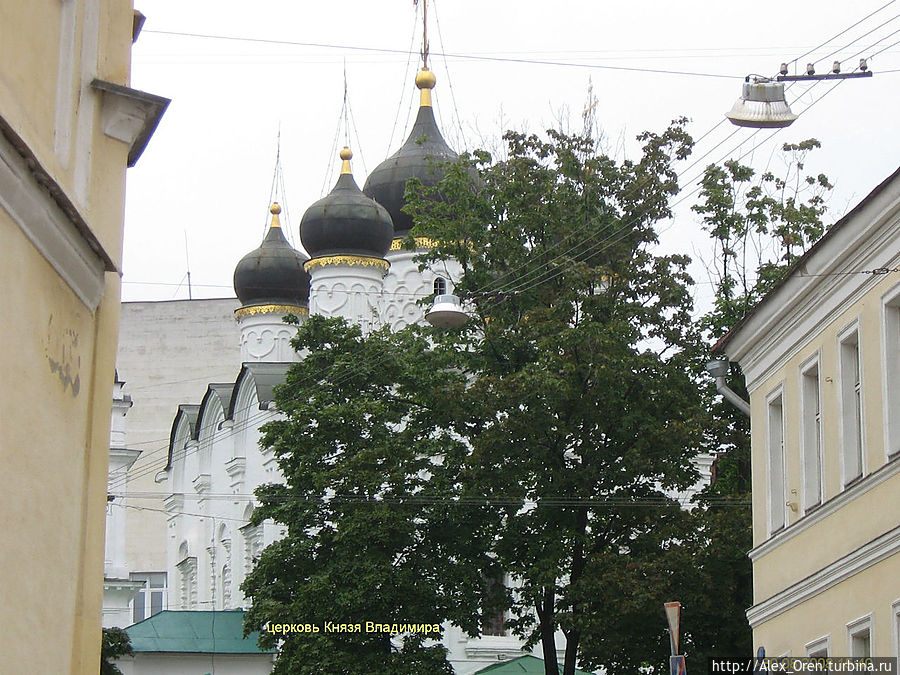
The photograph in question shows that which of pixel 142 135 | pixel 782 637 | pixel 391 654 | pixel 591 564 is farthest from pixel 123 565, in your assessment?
pixel 142 135

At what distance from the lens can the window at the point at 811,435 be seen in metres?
17.5

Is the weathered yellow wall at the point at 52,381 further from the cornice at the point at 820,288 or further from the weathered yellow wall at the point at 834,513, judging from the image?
the weathered yellow wall at the point at 834,513

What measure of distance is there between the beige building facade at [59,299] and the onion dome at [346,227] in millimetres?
34046

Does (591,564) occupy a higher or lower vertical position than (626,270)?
lower

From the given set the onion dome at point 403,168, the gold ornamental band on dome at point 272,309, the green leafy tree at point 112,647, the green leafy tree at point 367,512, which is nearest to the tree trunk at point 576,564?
the green leafy tree at point 367,512

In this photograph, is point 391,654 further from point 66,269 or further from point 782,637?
point 66,269

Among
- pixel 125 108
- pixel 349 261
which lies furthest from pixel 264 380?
pixel 125 108

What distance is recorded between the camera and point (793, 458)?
59.6 feet

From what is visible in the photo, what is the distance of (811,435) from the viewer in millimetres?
17688

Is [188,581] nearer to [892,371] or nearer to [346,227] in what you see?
[346,227]

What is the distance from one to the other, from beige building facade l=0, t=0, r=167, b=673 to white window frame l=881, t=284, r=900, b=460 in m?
7.70

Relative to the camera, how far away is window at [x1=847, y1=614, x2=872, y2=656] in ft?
50.8

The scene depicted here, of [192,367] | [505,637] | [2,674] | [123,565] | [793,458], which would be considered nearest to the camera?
[2,674]

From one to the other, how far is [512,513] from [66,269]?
64.8 feet
